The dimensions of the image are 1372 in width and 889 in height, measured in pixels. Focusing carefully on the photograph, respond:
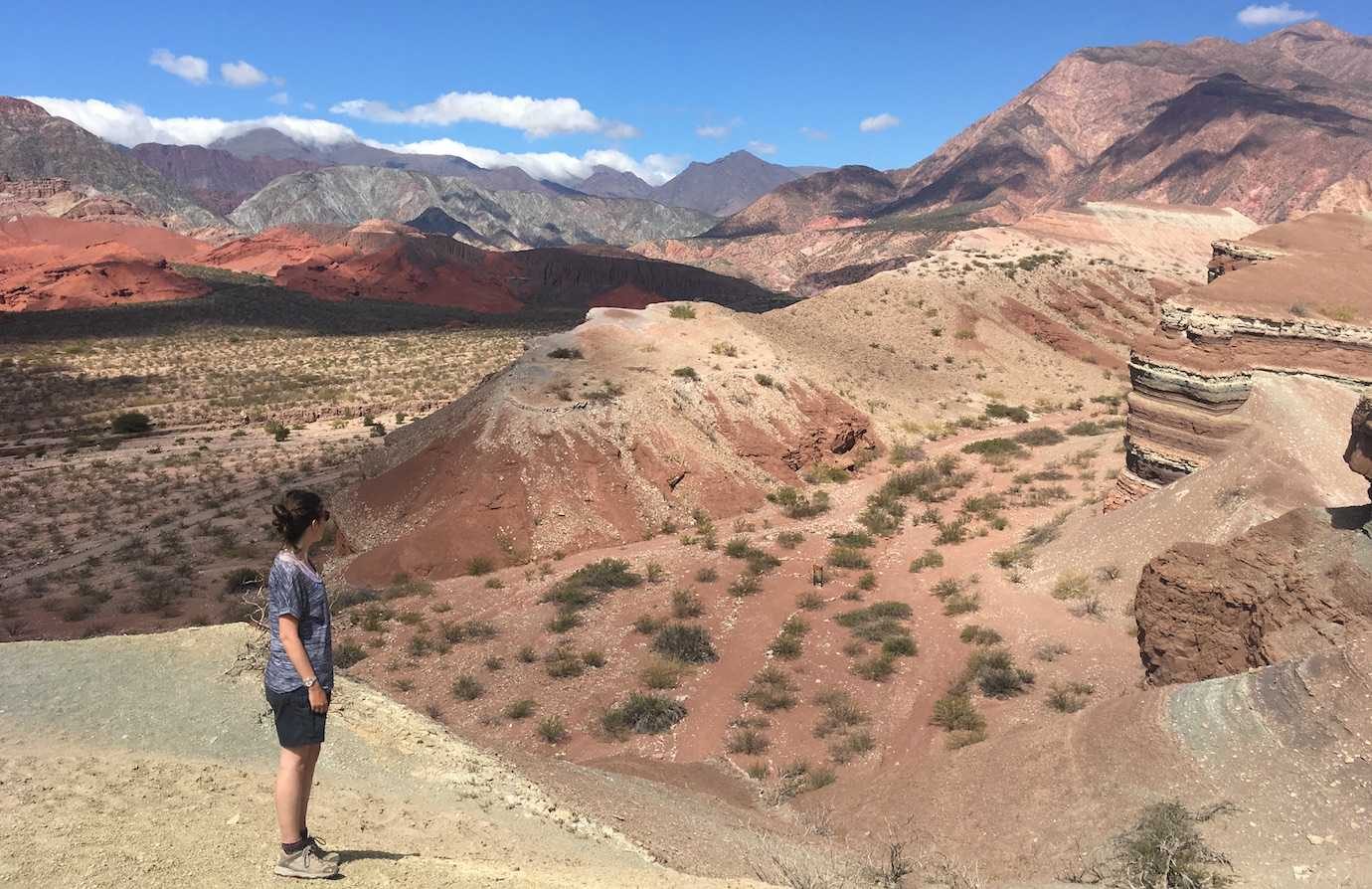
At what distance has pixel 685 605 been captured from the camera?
1369 cm

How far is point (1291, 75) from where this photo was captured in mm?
179750

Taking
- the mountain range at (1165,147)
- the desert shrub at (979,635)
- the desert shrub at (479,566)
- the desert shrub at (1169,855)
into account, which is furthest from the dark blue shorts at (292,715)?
the mountain range at (1165,147)

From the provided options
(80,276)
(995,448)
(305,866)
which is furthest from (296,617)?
(80,276)

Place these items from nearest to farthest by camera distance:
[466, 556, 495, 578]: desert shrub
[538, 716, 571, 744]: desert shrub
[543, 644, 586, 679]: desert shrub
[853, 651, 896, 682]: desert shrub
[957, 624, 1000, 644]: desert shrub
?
[538, 716, 571, 744]: desert shrub
[853, 651, 896, 682]: desert shrub
[543, 644, 586, 679]: desert shrub
[957, 624, 1000, 644]: desert shrub
[466, 556, 495, 578]: desert shrub

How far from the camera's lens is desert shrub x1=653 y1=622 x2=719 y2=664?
470 inches

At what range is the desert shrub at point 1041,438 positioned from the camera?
24.2m

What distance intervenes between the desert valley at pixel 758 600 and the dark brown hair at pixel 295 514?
185cm

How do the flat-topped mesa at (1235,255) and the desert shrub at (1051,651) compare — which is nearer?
the desert shrub at (1051,651)

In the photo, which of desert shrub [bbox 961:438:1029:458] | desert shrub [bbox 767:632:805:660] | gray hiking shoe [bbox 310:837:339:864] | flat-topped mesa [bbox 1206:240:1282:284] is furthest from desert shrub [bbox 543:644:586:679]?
flat-topped mesa [bbox 1206:240:1282:284]

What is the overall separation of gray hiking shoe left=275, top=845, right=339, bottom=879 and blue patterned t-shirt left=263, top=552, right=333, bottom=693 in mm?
908

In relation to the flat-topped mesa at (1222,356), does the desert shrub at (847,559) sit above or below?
below

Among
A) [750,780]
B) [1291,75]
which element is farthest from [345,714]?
[1291,75]

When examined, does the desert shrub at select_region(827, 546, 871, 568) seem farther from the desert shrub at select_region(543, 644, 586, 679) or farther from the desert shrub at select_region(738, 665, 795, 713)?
the desert shrub at select_region(543, 644, 586, 679)

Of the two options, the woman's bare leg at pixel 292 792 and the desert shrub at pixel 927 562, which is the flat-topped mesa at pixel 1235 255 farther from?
the woman's bare leg at pixel 292 792
